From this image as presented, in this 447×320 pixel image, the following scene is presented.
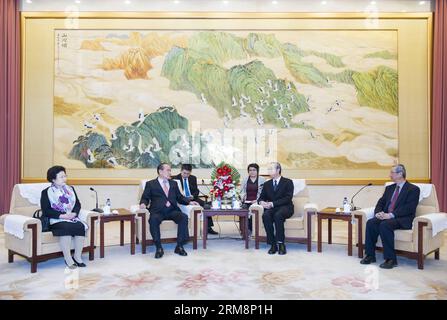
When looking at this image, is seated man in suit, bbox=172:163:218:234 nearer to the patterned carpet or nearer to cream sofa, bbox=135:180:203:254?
cream sofa, bbox=135:180:203:254

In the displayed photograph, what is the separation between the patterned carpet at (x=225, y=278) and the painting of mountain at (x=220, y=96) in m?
3.15

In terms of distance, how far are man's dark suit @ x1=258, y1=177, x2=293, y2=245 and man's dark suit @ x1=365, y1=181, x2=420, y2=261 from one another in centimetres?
114

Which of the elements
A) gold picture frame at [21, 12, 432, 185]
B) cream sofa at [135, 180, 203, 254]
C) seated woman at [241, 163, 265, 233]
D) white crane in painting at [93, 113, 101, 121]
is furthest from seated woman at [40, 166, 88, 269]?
white crane in painting at [93, 113, 101, 121]

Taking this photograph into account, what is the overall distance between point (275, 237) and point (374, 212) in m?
1.37

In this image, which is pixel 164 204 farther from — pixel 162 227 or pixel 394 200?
pixel 394 200

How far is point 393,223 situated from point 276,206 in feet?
5.37

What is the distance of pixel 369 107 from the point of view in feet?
28.0

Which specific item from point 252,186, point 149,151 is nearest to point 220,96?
point 149,151

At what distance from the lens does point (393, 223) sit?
198 inches

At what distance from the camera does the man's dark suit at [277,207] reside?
5788 millimetres

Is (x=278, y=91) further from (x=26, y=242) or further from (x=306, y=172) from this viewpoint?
(x=26, y=242)

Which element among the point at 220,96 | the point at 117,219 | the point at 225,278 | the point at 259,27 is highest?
the point at 259,27

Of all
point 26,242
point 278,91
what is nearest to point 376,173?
point 278,91

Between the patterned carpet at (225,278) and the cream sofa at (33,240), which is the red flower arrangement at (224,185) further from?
the cream sofa at (33,240)
